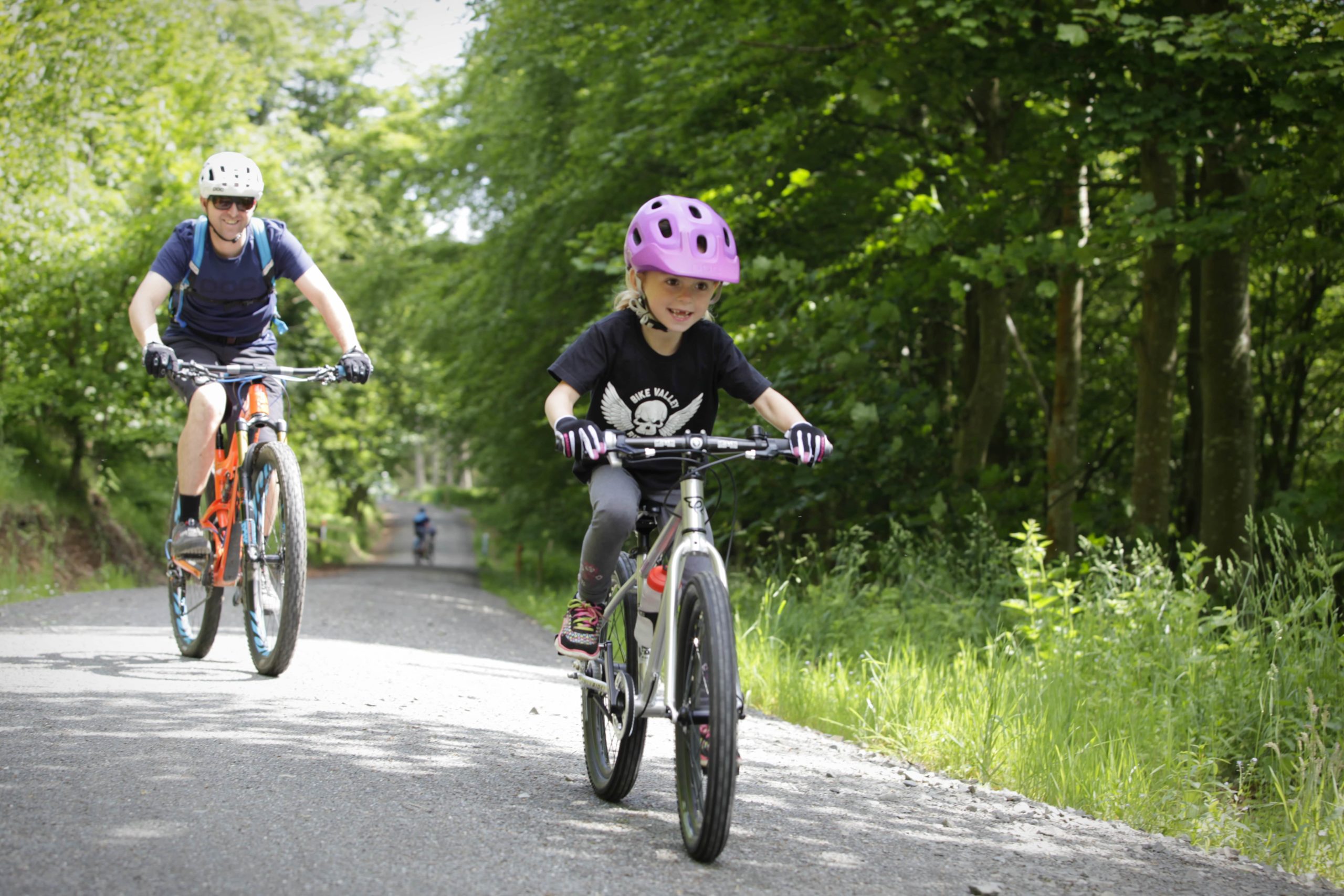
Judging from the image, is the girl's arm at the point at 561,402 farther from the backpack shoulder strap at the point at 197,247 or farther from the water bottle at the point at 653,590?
the backpack shoulder strap at the point at 197,247

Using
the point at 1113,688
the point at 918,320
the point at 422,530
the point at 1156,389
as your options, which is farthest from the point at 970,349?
the point at 422,530

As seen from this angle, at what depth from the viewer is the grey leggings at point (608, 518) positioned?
3.90 metres

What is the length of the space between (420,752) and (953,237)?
8007mm

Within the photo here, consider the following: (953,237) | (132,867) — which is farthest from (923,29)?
(132,867)

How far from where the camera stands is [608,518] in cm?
390

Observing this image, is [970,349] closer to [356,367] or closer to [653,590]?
[356,367]

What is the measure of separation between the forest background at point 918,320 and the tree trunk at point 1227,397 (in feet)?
0.12

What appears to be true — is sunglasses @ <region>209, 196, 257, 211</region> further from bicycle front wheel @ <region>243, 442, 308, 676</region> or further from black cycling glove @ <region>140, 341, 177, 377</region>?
bicycle front wheel @ <region>243, 442, 308, 676</region>

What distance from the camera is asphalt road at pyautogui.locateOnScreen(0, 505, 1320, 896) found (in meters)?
3.25

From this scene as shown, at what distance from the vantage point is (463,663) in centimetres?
771

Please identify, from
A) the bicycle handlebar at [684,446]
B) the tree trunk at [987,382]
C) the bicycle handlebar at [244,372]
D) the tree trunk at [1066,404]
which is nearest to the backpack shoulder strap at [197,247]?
the bicycle handlebar at [244,372]

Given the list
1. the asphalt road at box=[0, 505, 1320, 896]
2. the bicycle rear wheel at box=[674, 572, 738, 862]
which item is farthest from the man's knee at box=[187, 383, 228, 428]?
the bicycle rear wheel at box=[674, 572, 738, 862]

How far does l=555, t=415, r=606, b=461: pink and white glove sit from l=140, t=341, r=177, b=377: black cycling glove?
2.82 metres

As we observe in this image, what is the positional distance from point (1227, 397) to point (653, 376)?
337 inches
